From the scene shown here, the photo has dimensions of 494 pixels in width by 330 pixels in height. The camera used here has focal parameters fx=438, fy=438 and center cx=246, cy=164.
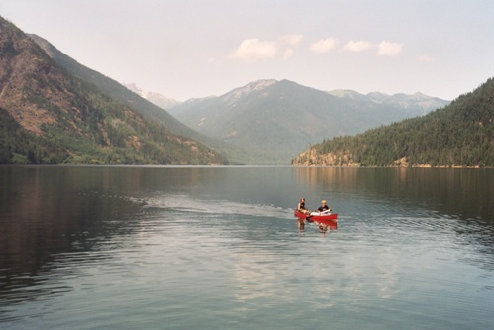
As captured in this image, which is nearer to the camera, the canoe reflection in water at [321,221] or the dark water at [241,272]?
the dark water at [241,272]

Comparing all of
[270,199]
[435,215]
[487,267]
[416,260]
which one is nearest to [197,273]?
[416,260]

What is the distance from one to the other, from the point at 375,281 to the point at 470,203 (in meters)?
73.4

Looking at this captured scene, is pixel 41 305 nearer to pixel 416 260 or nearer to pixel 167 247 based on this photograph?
pixel 167 247

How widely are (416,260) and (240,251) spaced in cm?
1845

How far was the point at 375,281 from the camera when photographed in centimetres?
3691

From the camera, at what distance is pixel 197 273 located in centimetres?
3853

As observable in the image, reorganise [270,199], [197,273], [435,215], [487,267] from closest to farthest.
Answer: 1. [197,273]
2. [487,267]
3. [435,215]
4. [270,199]

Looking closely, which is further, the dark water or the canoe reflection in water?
the canoe reflection in water

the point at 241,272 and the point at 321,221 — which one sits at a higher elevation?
the point at 321,221

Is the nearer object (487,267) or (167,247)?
(487,267)

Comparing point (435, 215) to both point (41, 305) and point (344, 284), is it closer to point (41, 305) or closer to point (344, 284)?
point (344, 284)

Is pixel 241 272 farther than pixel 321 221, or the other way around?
pixel 321 221

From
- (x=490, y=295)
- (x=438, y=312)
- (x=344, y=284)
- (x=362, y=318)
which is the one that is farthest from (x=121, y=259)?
(x=490, y=295)

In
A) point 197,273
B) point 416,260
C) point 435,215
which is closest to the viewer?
point 197,273
